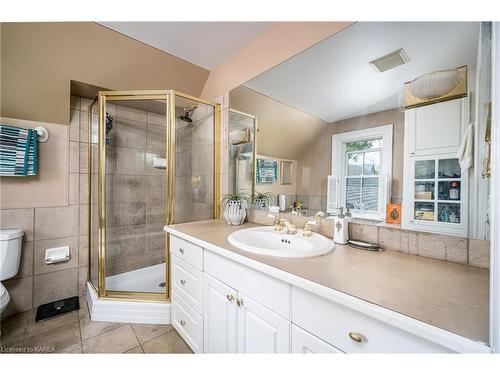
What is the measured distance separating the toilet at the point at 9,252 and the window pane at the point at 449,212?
8.38ft

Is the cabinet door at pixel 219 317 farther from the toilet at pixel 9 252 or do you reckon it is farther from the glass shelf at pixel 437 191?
the toilet at pixel 9 252

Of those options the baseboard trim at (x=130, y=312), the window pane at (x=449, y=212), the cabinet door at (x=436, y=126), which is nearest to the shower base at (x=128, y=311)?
the baseboard trim at (x=130, y=312)

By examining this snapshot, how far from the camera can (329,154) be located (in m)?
1.20

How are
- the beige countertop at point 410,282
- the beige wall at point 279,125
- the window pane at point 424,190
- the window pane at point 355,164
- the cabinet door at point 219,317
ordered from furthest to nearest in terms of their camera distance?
the beige wall at point 279,125 < the window pane at point 355,164 < the cabinet door at point 219,317 < the window pane at point 424,190 < the beige countertop at point 410,282

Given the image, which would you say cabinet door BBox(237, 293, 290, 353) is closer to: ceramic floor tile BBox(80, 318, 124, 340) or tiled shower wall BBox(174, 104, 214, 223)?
tiled shower wall BBox(174, 104, 214, 223)

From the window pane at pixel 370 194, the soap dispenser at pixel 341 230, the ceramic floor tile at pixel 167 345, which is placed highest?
the window pane at pixel 370 194

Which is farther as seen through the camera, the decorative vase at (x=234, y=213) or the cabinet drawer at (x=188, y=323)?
the decorative vase at (x=234, y=213)

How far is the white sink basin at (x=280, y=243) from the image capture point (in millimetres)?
883

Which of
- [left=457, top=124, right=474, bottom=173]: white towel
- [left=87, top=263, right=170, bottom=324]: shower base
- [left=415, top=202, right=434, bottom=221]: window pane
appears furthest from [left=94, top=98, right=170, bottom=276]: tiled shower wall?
[left=457, top=124, right=474, bottom=173]: white towel

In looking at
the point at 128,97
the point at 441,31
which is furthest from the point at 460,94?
the point at 128,97

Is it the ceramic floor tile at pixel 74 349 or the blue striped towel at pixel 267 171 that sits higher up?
the blue striped towel at pixel 267 171

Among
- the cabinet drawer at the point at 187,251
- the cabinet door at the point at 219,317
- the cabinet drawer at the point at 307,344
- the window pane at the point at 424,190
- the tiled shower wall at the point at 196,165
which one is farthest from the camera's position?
the tiled shower wall at the point at 196,165

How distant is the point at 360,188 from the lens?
1.08 m

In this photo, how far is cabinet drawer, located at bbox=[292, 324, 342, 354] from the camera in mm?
656
